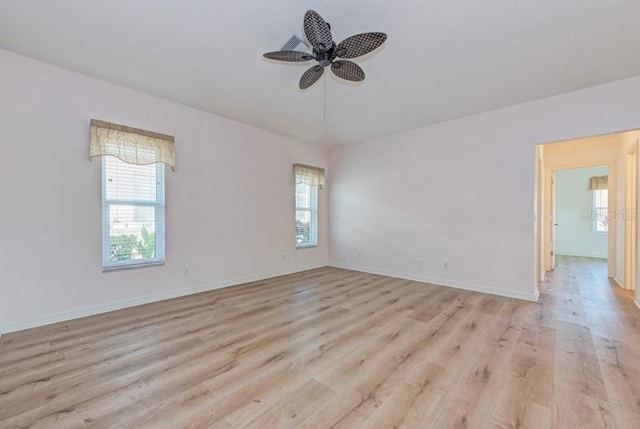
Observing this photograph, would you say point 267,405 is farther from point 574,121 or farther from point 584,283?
point 584,283

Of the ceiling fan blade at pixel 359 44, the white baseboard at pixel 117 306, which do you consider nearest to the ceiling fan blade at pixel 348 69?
the ceiling fan blade at pixel 359 44

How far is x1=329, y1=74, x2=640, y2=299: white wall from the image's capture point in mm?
3387

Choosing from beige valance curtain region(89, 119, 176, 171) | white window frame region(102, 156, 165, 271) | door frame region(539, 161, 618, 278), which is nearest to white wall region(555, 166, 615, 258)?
door frame region(539, 161, 618, 278)

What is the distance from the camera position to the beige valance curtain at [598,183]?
7.03 meters

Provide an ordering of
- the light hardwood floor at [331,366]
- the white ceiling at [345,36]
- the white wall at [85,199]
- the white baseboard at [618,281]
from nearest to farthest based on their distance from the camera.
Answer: the light hardwood floor at [331,366] → the white ceiling at [345,36] → the white wall at [85,199] → the white baseboard at [618,281]

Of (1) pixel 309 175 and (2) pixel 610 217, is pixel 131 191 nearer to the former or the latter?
(1) pixel 309 175

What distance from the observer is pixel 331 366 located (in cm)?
203

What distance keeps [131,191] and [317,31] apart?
9.76ft

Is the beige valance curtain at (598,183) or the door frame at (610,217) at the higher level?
the beige valance curtain at (598,183)

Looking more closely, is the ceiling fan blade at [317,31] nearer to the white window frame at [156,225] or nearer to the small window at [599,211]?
the white window frame at [156,225]

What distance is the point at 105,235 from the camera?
126 inches

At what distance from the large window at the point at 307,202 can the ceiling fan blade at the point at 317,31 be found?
10.8ft

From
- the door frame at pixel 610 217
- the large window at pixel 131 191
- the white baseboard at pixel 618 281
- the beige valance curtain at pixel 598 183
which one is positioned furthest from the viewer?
the beige valance curtain at pixel 598 183

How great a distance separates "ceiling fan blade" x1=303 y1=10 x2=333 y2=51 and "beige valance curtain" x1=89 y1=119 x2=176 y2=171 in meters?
2.55
